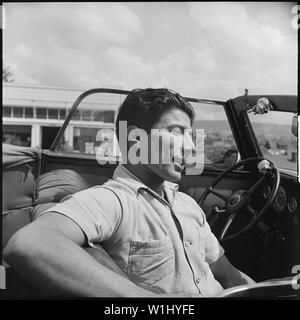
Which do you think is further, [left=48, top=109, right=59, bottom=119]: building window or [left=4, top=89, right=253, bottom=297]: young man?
[left=48, top=109, right=59, bottom=119]: building window

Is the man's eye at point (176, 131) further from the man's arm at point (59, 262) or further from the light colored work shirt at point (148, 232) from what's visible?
the man's arm at point (59, 262)

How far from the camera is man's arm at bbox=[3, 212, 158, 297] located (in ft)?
5.62

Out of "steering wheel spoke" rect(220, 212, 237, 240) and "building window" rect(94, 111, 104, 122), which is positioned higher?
"building window" rect(94, 111, 104, 122)

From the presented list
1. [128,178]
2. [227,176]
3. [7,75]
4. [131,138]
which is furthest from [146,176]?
[7,75]

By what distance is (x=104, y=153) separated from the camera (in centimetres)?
204

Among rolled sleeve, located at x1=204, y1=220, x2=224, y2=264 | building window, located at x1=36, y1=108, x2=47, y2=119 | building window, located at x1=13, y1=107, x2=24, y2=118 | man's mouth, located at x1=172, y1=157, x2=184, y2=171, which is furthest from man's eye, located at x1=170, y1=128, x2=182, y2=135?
building window, located at x1=13, y1=107, x2=24, y2=118

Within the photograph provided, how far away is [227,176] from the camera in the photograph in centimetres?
221

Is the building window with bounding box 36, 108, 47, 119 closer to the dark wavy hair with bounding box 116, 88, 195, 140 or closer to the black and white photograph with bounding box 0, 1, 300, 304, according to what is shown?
the black and white photograph with bounding box 0, 1, 300, 304

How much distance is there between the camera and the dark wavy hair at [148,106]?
6.56ft

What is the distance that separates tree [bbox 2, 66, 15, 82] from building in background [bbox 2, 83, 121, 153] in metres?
0.03

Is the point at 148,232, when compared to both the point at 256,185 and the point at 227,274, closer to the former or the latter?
the point at 227,274

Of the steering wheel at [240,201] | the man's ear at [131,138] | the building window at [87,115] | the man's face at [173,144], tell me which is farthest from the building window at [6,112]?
the steering wheel at [240,201]

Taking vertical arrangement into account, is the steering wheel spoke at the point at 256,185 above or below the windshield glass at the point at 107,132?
below
